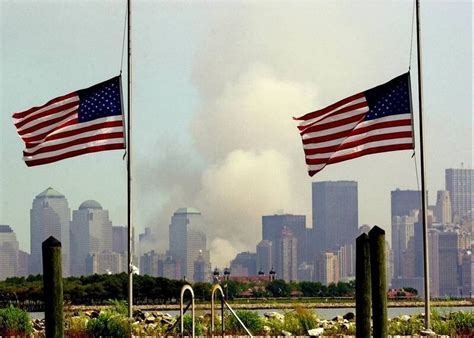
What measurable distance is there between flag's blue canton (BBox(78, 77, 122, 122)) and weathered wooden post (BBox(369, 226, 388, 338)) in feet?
31.4

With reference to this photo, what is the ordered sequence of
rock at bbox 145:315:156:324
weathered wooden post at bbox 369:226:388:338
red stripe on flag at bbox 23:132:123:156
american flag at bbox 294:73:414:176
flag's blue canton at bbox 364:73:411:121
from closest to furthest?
weathered wooden post at bbox 369:226:388:338
american flag at bbox 294:73:414:176
flag's blue canton at bbox 364:73:411:121
red stripe on flag at bbox 23:132:123:156
rock at bbox 145:315:156:324

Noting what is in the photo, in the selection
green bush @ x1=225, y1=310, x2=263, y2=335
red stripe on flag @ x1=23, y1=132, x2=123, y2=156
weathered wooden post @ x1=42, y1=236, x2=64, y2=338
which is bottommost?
green bush @ x1=225, y1=310, x2=263, y2=335

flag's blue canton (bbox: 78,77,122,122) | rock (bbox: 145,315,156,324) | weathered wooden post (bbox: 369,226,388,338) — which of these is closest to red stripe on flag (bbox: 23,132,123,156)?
flag's blue canton (bbox: 78,77,122,122)

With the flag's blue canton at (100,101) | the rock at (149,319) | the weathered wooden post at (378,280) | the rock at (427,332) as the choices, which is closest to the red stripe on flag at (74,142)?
the flag's blue canton at (100,101)

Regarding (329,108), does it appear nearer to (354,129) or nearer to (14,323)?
(354,129)

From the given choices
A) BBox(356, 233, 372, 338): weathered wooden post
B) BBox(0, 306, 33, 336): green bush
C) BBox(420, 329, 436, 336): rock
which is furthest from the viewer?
BBox(0, 306, 33, 336): green bush

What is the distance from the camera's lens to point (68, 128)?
3706 cm

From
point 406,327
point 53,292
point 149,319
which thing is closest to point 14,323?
point 149,319

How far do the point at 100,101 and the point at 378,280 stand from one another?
10.3 m

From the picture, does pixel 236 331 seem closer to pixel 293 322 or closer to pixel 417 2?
pixel 293 322

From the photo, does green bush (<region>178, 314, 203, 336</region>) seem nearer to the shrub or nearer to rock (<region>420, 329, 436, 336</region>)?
the shrub

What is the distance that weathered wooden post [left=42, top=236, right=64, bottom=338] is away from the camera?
103ft

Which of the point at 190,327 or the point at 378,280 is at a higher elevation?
the point at 378,280

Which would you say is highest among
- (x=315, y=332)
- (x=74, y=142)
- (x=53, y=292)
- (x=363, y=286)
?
(x=74, y=142)
